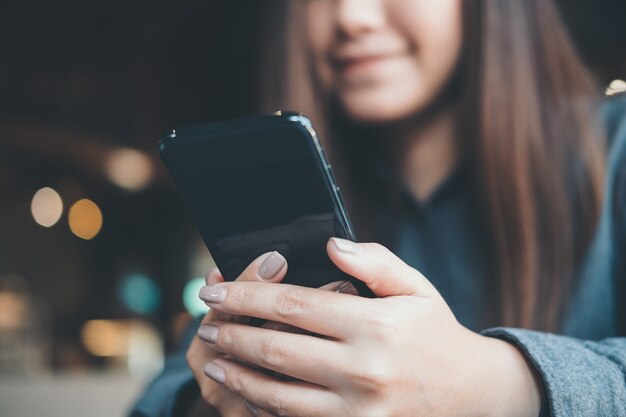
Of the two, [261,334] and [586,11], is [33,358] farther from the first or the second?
[261,334]

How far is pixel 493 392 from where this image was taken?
488mm

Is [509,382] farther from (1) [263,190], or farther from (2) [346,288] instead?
(1) [263,190]

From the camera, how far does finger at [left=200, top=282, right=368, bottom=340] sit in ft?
1.49

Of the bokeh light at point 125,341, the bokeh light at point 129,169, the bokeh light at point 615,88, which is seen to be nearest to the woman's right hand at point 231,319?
the bokeh light at point 615,88

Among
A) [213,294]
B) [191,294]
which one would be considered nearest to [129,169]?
[191,294]

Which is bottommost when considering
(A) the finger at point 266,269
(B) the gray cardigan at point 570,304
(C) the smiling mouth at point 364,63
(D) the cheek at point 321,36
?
(B) the gray cardigan at point 570,304

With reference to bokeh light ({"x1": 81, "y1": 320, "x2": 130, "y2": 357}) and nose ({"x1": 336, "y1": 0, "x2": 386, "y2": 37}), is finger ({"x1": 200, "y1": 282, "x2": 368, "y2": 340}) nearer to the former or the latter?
nose ({"x1": 336, "y1": 0, "x2": 386, "y2": 37})

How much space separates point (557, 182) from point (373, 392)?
544 millimetres

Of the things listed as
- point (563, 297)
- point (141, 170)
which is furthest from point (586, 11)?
point (141, 170)

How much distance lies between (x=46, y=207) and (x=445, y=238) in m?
6.69

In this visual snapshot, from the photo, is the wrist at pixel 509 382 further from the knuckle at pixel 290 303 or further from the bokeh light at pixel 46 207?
the bokeh light at pixel 46 207

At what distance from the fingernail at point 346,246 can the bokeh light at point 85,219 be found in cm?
665

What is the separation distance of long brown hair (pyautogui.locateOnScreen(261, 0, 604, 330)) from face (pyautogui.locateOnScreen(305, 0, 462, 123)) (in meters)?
0.06

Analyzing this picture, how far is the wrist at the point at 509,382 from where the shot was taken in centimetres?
49
